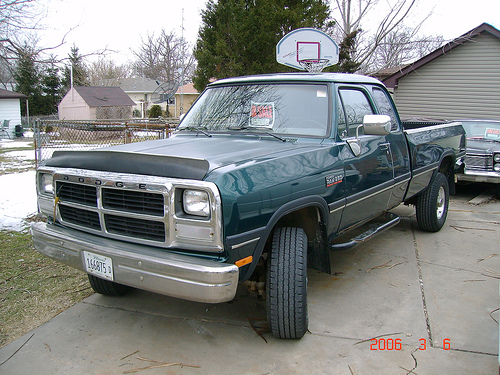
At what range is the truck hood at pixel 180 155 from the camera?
265 cm

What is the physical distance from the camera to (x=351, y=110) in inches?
160

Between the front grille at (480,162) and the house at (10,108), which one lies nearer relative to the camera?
the front grille at (480,162)

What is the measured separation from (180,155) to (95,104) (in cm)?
3201

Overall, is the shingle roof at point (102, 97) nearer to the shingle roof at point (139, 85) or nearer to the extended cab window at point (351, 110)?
the shingle roof at point (139, 85)

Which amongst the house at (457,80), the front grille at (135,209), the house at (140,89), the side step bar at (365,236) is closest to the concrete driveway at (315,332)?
the side step bar at (365,236)

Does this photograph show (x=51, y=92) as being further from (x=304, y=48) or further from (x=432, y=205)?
(x=432, y=205)

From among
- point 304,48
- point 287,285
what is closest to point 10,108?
point 304,48

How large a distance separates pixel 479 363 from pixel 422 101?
1469 centimetres

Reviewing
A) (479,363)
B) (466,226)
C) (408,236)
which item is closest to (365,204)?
(479,363)

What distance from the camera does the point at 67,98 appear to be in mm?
34906

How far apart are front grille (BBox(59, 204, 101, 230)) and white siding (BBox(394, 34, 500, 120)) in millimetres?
13918

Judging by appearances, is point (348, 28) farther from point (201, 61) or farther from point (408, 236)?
point (408, 236)

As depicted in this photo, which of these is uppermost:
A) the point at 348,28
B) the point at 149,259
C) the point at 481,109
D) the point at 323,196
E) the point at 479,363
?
the point at 348,28

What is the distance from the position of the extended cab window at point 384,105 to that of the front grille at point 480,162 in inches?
162
